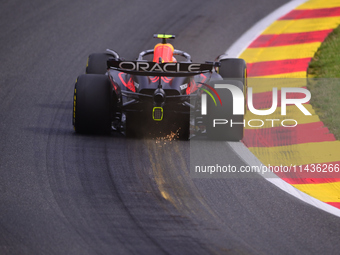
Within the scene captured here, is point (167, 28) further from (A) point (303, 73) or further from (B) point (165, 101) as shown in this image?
(B) point (165, 101)

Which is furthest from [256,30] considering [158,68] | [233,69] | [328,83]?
[158,68]

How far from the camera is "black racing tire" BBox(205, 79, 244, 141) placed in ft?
27.3

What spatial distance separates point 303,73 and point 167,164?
4988 millimetres

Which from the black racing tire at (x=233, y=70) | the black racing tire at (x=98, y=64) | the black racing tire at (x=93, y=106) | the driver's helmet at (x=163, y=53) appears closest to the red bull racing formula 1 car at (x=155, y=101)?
the black racing tire at (x=93, y=106)

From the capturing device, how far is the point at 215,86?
28.2ft

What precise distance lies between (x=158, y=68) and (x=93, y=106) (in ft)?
3.26

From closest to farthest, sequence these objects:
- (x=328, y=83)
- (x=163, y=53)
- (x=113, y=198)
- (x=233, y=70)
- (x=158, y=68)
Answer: (x=113, y=198) → (x=158, y=68) → (x=163, y=53) → (x=233, y=70) → (x=328, y=83)

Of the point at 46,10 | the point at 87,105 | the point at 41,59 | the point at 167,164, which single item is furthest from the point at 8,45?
the point at 167,164

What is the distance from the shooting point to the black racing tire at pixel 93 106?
832 cm

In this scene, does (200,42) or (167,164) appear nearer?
(167,164)

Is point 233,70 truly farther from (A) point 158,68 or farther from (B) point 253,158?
(B) point 253,158

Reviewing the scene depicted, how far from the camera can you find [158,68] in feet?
27.2

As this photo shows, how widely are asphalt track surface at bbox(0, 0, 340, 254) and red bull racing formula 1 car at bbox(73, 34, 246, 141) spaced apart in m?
0.22

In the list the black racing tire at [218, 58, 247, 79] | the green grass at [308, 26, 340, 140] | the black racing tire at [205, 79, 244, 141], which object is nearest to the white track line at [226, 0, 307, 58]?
the green grass at [308, 26, 340, 140]
